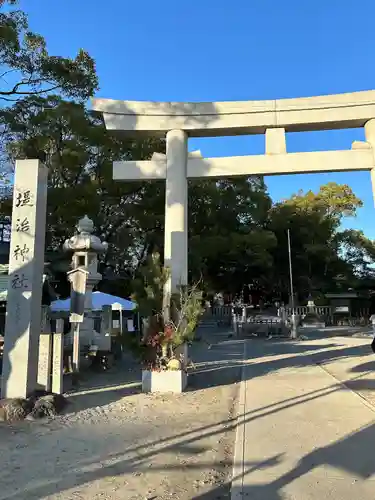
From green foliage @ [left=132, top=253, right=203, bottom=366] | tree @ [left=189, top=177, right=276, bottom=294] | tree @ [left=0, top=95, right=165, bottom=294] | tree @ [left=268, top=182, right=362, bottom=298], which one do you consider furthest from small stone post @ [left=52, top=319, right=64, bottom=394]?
tree @ [left=268, top=182, right=362, bottom=298]

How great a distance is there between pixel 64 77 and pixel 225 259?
19.4 metres

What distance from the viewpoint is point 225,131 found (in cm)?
953

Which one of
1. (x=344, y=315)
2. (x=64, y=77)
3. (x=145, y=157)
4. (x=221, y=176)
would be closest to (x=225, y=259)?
(x=344, y=315)

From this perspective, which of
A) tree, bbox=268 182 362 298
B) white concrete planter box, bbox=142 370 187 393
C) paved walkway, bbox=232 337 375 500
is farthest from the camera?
tree, bbox=268 182 362 298

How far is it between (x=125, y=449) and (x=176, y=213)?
17.4 feet

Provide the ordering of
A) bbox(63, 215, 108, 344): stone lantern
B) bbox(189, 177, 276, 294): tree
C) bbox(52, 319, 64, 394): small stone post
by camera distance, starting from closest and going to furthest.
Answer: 1. bbox(52, 319, 64, 394): small stone post
2. bbox(63, 215, 108, 344): stone lantern
3. bbox(189, 177, 276, 294): tree

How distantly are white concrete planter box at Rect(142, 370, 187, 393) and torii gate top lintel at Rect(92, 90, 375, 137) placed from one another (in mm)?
5196

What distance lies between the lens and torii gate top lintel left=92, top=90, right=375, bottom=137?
359 inches

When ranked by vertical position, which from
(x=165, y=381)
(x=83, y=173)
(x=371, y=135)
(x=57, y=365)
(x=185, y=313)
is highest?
(x=83, y=173)

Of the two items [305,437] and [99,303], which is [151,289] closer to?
[305,437]

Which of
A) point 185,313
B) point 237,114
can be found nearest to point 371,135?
point 237,114

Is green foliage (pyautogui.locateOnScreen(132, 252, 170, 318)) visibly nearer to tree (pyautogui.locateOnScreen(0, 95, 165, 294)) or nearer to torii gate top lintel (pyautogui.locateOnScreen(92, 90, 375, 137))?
torii gate top lintel (pyautogui.locateOnScreen(92, 90, 375, 137))

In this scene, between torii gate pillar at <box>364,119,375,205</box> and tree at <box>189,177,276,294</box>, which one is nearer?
torii gate pillar at <box>364,119,375,205</box>

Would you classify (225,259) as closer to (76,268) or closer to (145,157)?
(145,157)
